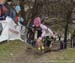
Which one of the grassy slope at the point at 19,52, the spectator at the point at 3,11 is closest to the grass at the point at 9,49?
the grassy slope at the point at 19,52

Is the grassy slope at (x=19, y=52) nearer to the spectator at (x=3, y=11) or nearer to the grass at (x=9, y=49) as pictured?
the grass at (x=9, y=49)

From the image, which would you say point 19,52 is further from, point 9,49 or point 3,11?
point 3,11

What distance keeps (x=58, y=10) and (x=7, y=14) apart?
422 inches

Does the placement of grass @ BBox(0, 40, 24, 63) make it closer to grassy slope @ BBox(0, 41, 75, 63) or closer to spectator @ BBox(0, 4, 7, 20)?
grassy slope @ BBox(0, 41, 75, 63)

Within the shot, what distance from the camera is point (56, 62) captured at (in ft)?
34.3

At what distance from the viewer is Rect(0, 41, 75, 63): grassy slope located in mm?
10812

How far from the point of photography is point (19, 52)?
1188cm

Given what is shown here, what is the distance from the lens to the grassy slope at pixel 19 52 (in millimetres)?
10812

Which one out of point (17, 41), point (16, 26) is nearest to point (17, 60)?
point (17, 41)

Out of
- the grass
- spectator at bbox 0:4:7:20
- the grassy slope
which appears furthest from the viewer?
spectator at bbox 0:4:7:20

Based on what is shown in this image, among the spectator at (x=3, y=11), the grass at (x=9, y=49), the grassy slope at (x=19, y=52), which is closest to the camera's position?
the grassy slope at (x=19, y=52)

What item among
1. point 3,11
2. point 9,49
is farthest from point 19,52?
point 3,11

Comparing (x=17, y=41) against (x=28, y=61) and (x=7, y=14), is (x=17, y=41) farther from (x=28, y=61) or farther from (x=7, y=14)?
(x=28, y=61)

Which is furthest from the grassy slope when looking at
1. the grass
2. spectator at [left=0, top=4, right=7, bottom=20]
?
spectator at [left=0, top=4, right=7, bottom=20]
